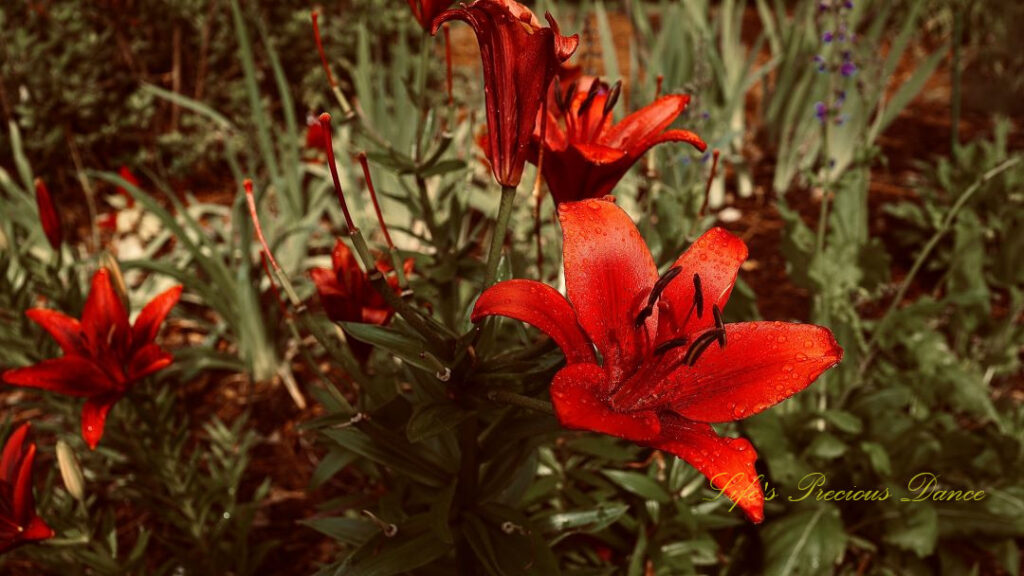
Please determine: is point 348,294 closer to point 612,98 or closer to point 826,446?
point 612,98

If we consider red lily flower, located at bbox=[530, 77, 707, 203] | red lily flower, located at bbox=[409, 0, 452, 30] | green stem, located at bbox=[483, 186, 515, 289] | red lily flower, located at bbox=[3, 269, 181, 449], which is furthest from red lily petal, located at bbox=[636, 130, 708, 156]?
red lily flower, located at bbox=[3, 269, 181, 449]

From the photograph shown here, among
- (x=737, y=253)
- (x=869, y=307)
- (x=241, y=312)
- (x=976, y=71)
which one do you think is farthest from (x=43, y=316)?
(x=976, y=71)

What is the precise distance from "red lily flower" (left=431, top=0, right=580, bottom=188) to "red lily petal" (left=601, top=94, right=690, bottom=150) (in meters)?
0.23

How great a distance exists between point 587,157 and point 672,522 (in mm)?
790

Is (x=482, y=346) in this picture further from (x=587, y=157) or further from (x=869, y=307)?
(x=869, y=307)

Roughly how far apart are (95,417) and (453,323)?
59 centimetres

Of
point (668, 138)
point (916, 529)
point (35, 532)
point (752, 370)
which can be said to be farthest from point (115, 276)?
point (916, 529)

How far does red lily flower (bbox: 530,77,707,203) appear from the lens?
2.82 ft

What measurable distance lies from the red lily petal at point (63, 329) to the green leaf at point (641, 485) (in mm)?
879

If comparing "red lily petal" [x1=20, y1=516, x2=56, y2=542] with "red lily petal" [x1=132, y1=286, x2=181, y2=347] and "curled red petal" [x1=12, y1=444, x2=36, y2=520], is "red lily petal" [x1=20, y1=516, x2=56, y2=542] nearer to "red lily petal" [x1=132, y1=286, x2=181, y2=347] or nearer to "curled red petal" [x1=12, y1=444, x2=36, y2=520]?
"curled red petal" [x1=12, y1=444, x2=36, y2=520]

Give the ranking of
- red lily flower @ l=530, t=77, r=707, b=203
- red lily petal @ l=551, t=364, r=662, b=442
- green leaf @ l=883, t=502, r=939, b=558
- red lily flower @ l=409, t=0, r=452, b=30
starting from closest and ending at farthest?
1. red lily petal @ l=551, t=364, r=662, b=442
2. red lily flower @ l=530, t=77, r=707, b=203
3. red lily flower @ l=409, t=0, r=452, b=30
4. green leaf @ l=883, t=502, r=939, b=558

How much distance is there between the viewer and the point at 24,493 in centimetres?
95

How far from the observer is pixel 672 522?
134 cm

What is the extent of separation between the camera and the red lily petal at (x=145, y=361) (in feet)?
3.75
